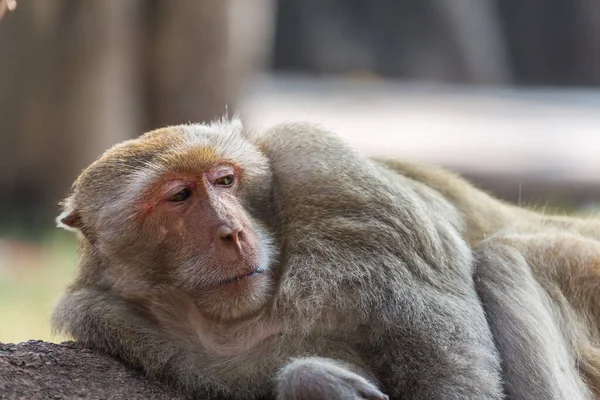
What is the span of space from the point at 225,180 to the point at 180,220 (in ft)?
1.10

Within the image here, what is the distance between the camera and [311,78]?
19984 millimetres

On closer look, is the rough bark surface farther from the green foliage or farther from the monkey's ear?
the green foliage

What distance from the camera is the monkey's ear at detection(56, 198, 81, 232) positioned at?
4598mm

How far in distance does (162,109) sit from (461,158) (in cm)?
388

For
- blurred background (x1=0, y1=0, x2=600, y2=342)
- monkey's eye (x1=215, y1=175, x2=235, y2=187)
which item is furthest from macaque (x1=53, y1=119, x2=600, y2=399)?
blurred background (x1=0, y1=0, x2=600, y2=342)

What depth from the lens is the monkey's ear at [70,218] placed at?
15.1ft

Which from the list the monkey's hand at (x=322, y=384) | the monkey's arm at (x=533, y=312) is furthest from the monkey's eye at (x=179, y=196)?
the monkey's arm at (x=533, y=312)

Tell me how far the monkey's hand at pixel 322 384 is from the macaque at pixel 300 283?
0.6 inches

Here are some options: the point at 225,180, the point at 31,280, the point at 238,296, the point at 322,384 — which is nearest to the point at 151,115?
the point at 31,280

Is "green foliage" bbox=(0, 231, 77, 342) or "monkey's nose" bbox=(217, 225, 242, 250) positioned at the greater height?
"monkey's nose" bbox=(217, 225, 242, 250)

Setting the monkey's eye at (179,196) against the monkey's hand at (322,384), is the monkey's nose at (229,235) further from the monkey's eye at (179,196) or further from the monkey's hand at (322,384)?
the monkey's hand at (322,384)

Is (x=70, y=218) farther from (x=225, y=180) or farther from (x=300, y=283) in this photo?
(x=300, y=283)

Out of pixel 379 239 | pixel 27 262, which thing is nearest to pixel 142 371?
pixel 379 239

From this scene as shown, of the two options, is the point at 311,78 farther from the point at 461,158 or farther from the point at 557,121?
the point at 461,158
